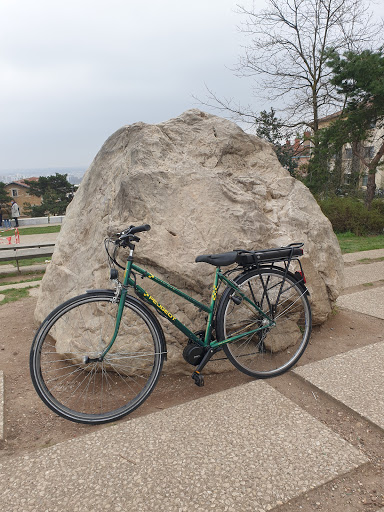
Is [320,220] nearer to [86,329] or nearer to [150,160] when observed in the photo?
[150,160]

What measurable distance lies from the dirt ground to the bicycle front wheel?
0.47 feet

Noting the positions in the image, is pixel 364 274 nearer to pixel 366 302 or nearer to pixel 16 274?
pixel 366 302

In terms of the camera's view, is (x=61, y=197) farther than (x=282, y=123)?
Yes

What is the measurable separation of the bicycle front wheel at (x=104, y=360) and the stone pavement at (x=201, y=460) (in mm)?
291

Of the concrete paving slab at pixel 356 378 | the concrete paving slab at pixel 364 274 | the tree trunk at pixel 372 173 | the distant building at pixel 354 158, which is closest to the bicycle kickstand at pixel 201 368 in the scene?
the concrete paving slab at pixel 356 378

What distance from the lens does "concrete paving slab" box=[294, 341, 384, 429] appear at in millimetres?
2383

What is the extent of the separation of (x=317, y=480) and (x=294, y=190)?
8.81 ft

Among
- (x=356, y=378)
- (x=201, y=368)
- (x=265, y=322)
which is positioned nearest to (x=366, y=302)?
(x=356, y=378)

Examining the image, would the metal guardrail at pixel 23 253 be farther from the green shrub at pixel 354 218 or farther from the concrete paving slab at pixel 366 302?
the green shrub at pixel 354 218

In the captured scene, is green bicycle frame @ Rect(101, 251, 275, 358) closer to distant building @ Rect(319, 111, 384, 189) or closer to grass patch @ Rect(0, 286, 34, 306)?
grass patch @ Rect(0, 286, 34, 306)

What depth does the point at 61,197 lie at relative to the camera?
143 feet

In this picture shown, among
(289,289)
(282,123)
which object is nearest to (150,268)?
(289,289)

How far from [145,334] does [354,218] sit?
1124 cm

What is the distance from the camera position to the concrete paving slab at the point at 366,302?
4.14 m
